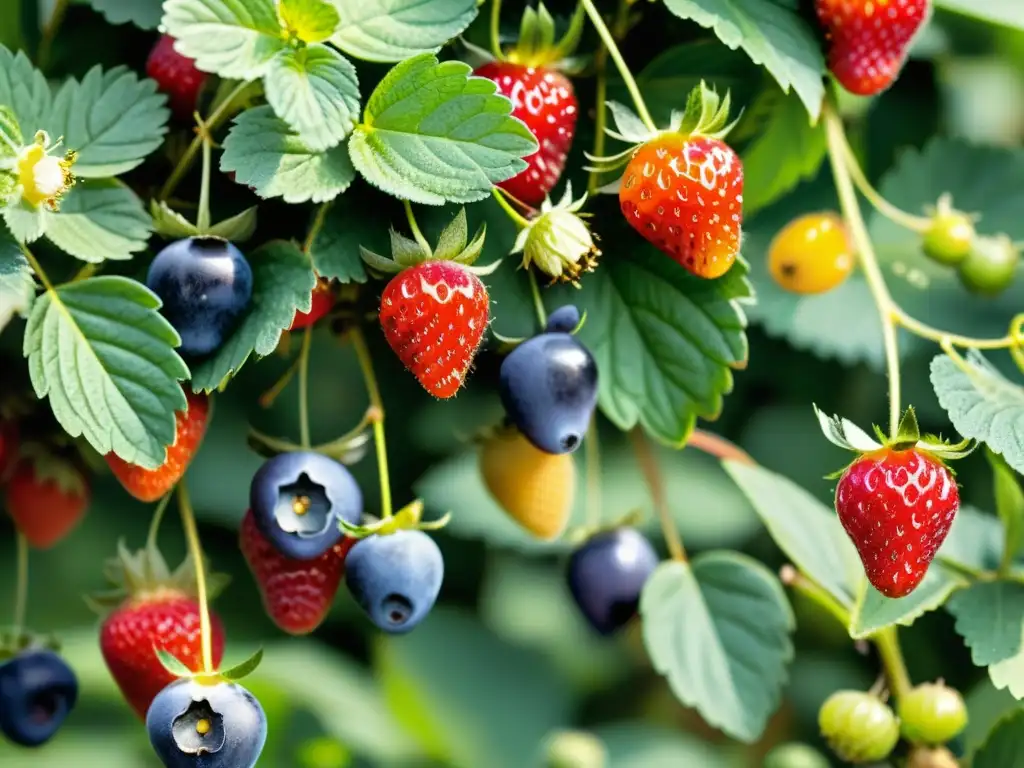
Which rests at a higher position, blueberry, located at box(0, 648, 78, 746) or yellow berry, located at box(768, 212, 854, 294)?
yellow berry, located at box(768, 212, 854, 294)

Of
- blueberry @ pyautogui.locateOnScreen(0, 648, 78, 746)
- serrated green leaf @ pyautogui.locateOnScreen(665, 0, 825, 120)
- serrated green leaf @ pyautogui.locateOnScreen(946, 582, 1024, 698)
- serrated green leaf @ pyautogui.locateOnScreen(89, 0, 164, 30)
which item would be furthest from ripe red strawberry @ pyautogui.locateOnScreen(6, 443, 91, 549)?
serrated green leaf @ pyautogui.locateOnScreen(946, 582, 1024, 698)

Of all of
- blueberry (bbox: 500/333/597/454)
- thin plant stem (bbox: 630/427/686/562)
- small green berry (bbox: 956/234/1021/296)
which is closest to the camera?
blueberry (bbox: 500/333/597/454)

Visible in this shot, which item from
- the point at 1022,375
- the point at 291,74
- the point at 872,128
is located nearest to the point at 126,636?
the point at 291,74

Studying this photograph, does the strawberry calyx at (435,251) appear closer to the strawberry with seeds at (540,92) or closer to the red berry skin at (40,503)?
the strawberry with seeds at (540,92)

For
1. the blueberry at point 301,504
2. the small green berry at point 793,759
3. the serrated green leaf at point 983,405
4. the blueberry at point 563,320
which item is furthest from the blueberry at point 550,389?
the small green berry at point 793,759

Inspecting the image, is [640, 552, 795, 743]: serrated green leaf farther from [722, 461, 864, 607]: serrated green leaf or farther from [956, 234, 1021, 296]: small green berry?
[956, 234, 1021, 296]: small green berry

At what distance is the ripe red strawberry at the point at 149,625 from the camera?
900 mm

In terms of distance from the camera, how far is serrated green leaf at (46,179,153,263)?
82cm

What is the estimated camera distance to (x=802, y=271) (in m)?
1.18

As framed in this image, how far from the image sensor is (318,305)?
0.88 m

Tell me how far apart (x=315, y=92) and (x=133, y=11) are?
232mm

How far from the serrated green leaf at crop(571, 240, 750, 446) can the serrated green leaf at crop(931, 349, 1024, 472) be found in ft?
0.47

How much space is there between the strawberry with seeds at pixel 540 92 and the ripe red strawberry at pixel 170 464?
262 millimetres

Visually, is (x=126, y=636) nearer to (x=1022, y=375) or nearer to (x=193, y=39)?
(x=193, y=39)
